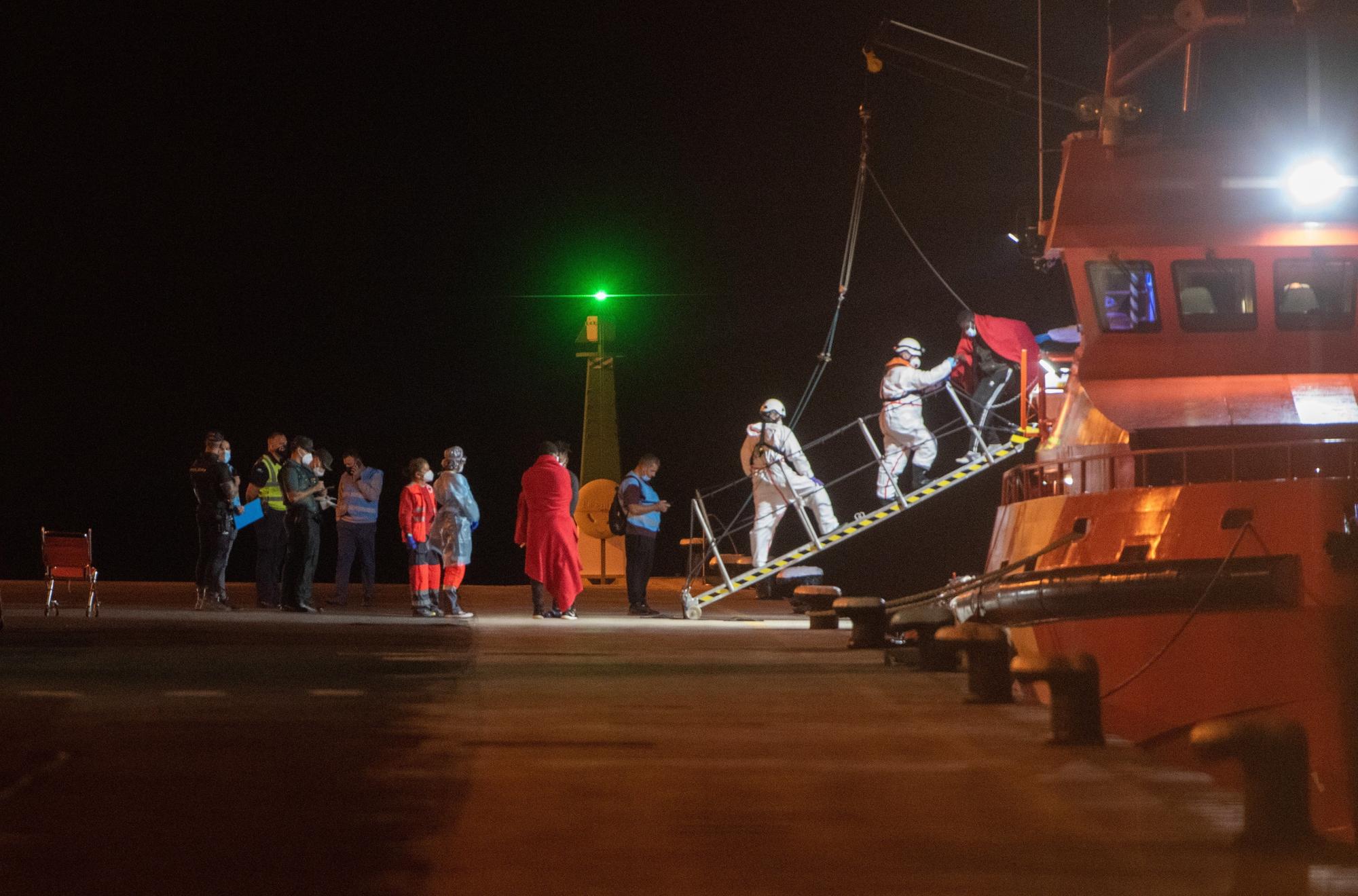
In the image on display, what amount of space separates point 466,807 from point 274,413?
44.2 metres

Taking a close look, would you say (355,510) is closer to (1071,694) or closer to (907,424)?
(907,424)

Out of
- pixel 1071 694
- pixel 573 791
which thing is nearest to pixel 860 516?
pixel 1071 694

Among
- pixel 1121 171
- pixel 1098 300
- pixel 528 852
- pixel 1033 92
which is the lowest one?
pixel 528 852

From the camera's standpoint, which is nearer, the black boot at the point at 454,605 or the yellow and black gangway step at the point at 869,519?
the black boot at the point at 454,605

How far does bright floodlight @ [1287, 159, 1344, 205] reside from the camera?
9945mm

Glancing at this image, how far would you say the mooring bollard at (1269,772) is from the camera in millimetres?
4562

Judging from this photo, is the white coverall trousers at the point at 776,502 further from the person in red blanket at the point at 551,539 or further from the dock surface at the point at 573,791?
the dock surface at the point at 573,791

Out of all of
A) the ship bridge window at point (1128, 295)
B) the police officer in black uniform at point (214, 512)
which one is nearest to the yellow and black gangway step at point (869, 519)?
the police officer in black uniform at point (214, 512)

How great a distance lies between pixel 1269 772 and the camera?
4594mm

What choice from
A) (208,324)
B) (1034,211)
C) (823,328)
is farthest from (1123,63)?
(208,324)

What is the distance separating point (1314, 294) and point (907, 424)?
340 inches

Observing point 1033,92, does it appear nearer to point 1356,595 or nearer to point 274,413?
point 1356,595

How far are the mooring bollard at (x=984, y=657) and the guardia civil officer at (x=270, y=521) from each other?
1039cm

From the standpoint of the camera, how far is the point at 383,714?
7.53m
